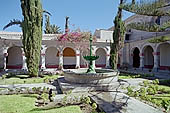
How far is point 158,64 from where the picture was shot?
759 inches

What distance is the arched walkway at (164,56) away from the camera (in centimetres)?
1902

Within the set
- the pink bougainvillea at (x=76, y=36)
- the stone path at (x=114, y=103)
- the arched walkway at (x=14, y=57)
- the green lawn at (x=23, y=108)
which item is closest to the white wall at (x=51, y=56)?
the arched walkway at (x=14, y=57)

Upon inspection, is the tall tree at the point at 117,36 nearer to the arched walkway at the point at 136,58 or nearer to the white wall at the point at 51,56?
the arched walkway at the point at 136,58

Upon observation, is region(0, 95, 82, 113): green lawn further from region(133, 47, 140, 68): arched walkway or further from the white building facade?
region(133, 47, 140, 68): arched walkway

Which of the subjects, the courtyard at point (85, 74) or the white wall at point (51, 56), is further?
the white wall at point (51, 56)

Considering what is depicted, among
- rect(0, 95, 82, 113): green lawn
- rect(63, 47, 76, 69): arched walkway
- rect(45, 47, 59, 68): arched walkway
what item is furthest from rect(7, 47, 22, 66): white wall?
rect(0, 95, 82, 113): green lawn

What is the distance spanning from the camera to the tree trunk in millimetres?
12008

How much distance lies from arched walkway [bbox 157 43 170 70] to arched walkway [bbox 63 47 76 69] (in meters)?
12.7

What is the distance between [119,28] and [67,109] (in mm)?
14949

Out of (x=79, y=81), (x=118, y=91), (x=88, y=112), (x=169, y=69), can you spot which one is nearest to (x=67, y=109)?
(x=88, y=112)

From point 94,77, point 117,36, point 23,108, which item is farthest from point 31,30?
point 117,36

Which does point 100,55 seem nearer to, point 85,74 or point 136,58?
point 136,58

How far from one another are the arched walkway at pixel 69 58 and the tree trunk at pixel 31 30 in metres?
10.2

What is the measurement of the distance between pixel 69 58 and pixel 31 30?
1207 cm
